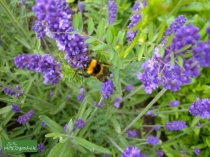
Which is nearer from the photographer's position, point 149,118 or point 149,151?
point 149,151

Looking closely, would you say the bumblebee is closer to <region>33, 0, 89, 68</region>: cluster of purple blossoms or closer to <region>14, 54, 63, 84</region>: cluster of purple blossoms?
<region>33, 0, 89, 68</region>: cluster of purple blossoms

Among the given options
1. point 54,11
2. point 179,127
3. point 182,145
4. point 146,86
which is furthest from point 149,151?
point 54,11

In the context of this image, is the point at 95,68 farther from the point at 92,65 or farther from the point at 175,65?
the point at 175,65

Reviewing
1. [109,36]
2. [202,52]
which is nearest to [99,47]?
[109,36]

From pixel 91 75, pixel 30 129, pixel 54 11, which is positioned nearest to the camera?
pixel 54 11

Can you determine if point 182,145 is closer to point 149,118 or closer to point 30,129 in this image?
point 149,118
